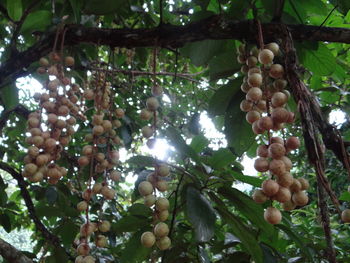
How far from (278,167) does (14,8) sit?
966 mm

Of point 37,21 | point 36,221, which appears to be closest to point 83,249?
point 36,221

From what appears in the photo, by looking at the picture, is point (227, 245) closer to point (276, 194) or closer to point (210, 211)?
point (210, 211)

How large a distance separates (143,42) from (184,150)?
34cm

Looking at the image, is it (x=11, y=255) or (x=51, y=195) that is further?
(x=51, y=195)

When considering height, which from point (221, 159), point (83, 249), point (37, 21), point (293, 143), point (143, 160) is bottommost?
point (83, 249)

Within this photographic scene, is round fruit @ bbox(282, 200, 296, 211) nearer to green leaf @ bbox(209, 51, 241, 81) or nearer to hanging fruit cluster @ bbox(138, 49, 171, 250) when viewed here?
hanging fruit cluster @ bbox(138, 49, 171, 250)

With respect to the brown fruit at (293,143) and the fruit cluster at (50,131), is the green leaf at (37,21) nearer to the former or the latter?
the fruit cluster at (50,131)

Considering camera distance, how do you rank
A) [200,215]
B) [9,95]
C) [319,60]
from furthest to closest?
[9,95]
[319,60]
[200,215]

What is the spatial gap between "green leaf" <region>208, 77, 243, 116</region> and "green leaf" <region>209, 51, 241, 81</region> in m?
0.04

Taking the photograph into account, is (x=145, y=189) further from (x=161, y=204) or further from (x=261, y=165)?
(x=261, y=165)

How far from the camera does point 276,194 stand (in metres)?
0.58

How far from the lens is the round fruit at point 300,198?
0.61 metres

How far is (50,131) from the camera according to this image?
0.96 m

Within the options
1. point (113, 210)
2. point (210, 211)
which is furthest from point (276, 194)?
point (113, 210)
